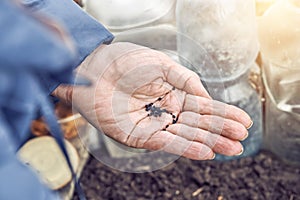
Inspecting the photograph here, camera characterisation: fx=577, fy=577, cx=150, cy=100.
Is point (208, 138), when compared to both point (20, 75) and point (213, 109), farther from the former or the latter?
point (20, 75)

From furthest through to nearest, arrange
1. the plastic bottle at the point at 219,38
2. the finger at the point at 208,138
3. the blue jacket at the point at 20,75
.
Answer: the plastic bottle at the point at 219,38
the finger at the point at 208,138
the blue jacket at the point at 20,75

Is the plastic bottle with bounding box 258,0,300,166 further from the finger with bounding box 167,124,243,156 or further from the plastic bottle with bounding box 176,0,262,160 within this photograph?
the finger with bounding box 167,124,243,156

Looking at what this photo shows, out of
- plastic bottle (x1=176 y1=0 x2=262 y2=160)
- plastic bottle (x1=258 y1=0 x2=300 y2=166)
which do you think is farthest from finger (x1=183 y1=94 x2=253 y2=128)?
plastic bottle (x1=258 y1=0 x2=300 y2=166)

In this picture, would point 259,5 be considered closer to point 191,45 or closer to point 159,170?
point 191,45

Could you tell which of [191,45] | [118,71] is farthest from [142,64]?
[191,45]

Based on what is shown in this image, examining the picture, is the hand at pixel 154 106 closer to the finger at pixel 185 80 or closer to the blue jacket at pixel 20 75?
the finger at pixel 185 80

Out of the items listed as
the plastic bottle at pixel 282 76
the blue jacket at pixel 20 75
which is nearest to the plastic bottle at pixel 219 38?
the plastic bottle at pixel 282 76

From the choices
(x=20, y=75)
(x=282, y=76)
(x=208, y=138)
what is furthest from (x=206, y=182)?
(x=20, y=75)
